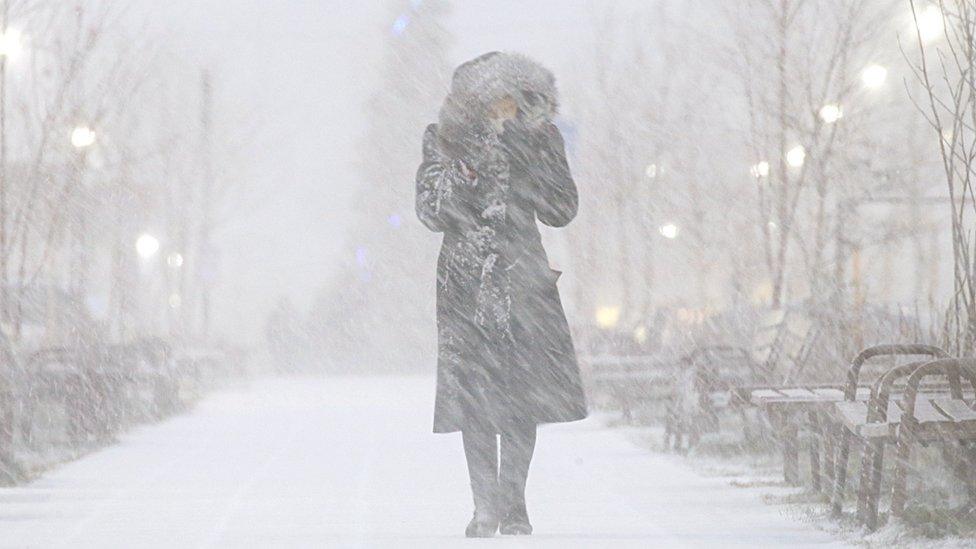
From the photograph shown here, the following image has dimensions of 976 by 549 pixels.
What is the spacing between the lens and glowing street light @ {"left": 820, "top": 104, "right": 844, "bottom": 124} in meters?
15.7

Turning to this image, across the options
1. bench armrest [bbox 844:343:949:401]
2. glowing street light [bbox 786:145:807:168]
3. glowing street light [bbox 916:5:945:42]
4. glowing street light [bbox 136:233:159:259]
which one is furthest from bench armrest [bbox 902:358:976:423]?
glowing street light [bbox 136:233:159:259]

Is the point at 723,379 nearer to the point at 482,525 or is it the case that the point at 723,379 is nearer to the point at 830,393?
the point at 830,393

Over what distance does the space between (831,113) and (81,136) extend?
6.80 metres

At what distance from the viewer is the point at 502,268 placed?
6617 mm

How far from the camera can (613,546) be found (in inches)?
242

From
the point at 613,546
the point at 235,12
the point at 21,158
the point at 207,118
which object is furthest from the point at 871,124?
the point at 235,12

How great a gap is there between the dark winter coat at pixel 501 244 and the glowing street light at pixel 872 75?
10031 mm

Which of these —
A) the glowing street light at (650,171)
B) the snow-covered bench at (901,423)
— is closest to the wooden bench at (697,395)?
the snow-covered bench at (901,423)

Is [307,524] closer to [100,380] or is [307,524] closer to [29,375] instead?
[29,375]

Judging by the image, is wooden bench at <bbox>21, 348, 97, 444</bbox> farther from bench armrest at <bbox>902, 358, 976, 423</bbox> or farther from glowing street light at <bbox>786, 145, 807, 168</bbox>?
glowing street light at <bbox>786, 145, 807, 168</bbox>

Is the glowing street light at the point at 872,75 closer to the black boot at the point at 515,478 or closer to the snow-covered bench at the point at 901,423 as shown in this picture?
the snow-covered bench at the point at 901,423

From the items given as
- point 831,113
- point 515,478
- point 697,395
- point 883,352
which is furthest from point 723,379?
point 515,478

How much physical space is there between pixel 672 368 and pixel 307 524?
6782 millimetres

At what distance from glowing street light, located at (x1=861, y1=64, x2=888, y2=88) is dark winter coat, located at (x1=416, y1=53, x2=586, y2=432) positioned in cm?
1003
